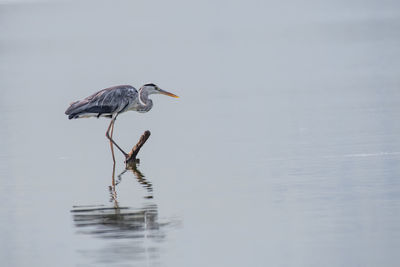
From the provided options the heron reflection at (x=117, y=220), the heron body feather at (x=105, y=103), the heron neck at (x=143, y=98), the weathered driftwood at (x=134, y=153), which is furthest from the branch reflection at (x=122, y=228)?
the heron neck at (x=143, y=98)

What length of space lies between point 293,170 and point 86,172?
→ 347 centimetres

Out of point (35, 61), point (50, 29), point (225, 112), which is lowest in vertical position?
point (225, 112)

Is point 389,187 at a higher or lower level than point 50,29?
lower

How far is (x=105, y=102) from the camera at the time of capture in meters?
20.9

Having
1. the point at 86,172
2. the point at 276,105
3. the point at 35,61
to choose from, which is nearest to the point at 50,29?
the point at 35,61

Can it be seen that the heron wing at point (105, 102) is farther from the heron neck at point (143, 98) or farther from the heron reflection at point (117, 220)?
the heron reflection at point (117, 220)

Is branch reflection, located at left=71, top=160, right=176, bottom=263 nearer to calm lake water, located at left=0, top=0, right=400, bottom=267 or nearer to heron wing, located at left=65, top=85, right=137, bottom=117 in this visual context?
calm lake water, located at left=0, top=0, right=400, bottom=267

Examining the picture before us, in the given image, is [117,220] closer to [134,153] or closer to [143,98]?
[134,153]

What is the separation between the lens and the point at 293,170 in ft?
59.5

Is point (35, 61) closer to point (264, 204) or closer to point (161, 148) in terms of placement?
point (161, 148)

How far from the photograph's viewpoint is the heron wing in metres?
20.6

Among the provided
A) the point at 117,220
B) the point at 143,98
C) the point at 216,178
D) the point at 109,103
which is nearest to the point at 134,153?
A: the point at 109,103

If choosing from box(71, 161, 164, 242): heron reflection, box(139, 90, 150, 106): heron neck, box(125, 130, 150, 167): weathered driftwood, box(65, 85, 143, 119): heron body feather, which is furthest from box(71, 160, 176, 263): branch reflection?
box(139, 90, 150, 106): heron neck

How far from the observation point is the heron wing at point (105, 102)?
67.6 feet
